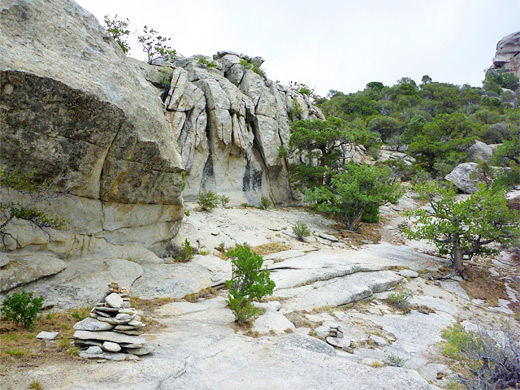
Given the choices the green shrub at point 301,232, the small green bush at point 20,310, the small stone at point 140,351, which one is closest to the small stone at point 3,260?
the small green bush at point 20,310

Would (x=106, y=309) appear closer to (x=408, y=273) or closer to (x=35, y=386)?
(x=35, y=386)

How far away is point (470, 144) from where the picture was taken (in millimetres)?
38031

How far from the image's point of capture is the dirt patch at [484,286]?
44.3 ft

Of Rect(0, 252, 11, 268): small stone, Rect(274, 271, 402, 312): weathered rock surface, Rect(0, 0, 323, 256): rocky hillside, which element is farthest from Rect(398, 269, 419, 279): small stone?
Rect(0, 252, 11, 268): small stone

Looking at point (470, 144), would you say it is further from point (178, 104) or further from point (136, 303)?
point (136, 303)

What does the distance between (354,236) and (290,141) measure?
1058 cm

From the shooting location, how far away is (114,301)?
6.47 metres

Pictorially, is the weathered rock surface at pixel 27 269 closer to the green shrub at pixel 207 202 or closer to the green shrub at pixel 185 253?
the green shrub at pixel 185 253

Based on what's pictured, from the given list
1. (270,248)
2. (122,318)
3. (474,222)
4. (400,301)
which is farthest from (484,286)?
(122,318)

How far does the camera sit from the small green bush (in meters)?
6.53

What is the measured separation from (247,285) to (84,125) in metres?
7.04

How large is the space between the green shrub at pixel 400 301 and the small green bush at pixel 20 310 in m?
11.2

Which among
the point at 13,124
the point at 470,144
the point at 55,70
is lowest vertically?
the point at 13,124

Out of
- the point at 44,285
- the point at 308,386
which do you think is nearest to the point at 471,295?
the point at 308,386
